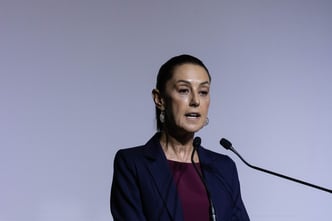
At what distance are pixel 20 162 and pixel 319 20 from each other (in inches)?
53.7

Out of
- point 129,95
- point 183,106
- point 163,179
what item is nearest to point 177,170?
point 163,179

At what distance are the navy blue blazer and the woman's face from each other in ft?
0.33

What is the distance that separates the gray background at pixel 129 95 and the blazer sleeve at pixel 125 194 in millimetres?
584

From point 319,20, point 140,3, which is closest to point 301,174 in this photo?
point 319,20

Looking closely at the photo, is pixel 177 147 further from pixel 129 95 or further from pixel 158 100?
pixel 129 95

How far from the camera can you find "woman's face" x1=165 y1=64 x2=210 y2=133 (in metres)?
1.15

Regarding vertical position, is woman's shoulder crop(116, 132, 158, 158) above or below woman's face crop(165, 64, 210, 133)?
below

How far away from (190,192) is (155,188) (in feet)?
0.31

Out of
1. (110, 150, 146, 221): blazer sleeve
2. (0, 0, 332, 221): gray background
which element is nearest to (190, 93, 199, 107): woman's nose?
(110, 150, 146, 221): blazer sleeve

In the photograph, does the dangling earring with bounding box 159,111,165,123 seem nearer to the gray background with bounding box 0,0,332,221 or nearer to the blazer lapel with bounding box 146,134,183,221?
the blazer lapel with bounding box 146,134,183,221

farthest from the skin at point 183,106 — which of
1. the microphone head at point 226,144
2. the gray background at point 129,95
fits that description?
the gray background at point 129,95

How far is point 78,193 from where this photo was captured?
169cm

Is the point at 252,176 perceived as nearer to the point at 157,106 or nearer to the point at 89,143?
the point at 89,143

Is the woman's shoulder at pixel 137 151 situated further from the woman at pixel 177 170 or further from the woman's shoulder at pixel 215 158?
the woman's shoulder at pixel 215 158
